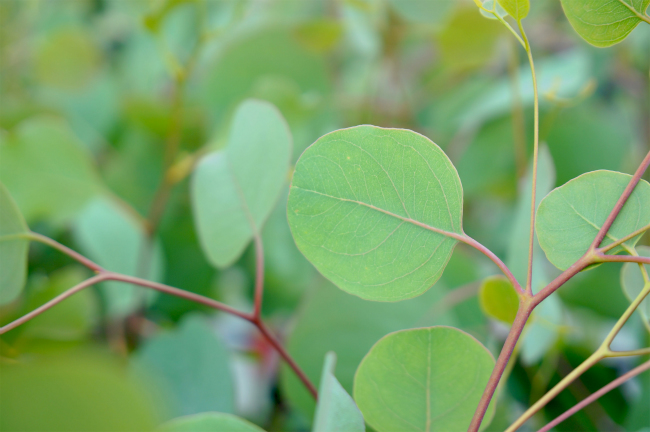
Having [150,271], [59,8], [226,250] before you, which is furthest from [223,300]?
[59,8]

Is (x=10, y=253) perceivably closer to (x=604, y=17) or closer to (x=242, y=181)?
(x=242, y=181)

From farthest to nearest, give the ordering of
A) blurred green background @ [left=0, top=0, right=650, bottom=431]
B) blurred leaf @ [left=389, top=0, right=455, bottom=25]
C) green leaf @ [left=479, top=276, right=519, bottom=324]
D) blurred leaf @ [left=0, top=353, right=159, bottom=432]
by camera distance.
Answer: blurred leaf @ [left=389, top=0, right=455, bottom=25] → blurred green background @ [left=0, top=0, right=650, bottom=431] → green leaf @ [left=479, top=276, right=519, bottom=324] → blurred leaf @ [left=0, top=353, right=159, bottom=432]

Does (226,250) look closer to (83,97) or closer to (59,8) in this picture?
(83,97)

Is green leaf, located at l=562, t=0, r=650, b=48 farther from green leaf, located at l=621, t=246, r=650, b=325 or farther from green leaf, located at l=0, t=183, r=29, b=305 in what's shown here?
green leaf, located at l=0, t=183, r=29, b=305

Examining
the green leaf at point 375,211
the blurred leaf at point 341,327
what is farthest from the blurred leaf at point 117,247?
the green leaf at point 375,211

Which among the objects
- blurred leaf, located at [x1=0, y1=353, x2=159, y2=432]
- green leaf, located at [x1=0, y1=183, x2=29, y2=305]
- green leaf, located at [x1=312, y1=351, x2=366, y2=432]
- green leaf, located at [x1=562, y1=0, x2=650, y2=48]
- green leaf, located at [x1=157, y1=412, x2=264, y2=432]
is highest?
green leaf, located at [x1=562, y1=0, x2=650, y2=48]

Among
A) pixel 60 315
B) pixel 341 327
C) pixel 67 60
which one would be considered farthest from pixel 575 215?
pixel 67 60

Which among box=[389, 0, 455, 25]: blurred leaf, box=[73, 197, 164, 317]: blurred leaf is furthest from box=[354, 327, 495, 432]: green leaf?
box=[389, 0, 455, 25]: blurred leaf
